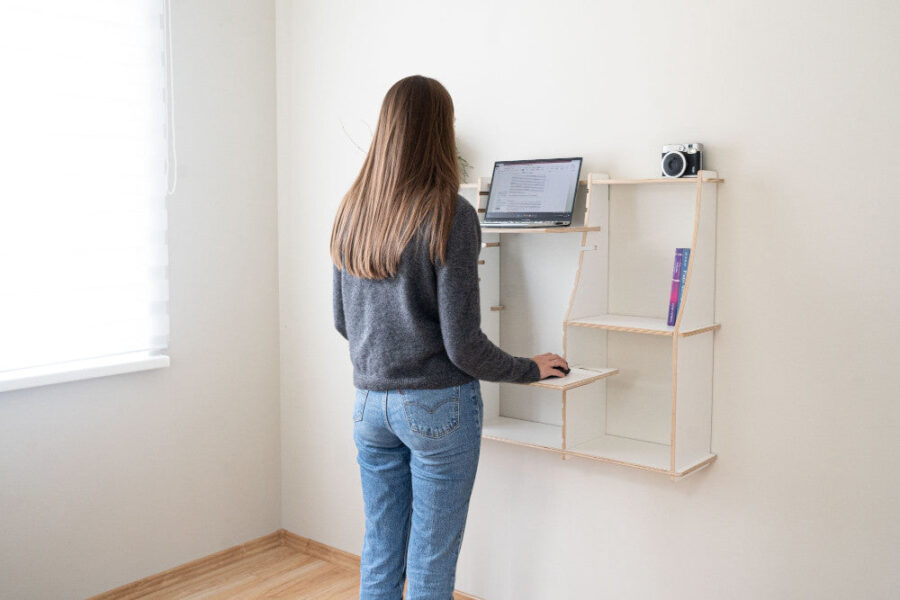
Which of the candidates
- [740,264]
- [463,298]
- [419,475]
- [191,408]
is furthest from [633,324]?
[191,408]

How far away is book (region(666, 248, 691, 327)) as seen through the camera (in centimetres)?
201

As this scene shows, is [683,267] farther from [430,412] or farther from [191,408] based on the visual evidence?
[191,408]

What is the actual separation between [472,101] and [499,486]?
1213 mm

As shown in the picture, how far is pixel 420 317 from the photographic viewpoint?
69.0 inches

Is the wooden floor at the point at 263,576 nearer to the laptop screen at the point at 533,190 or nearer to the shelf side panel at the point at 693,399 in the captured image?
the shelf side panel at the point at 693,399

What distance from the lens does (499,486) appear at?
2561mm

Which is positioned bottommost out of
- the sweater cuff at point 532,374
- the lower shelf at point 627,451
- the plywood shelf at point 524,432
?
the lower shelf at point 627,451

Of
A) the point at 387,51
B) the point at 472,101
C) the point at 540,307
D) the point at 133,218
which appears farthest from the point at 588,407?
the point at 133,218

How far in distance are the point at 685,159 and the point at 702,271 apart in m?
0.28

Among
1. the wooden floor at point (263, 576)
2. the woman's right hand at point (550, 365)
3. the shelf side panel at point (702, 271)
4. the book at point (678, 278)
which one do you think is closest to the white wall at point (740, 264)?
the shelf side panel at point (702, 271)

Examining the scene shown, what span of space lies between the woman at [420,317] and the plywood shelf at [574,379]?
0.76ft

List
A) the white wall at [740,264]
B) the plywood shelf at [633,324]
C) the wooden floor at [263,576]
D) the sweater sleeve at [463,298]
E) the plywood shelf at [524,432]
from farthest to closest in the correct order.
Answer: the wooden floor at [263,576], the plywood shelf at [524,432], the plywood shelf at [633,324], the white wall at [740,264], the sweater sleeve at [463,298]

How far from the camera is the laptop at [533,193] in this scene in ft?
7.32

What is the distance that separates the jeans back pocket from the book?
0.64m
